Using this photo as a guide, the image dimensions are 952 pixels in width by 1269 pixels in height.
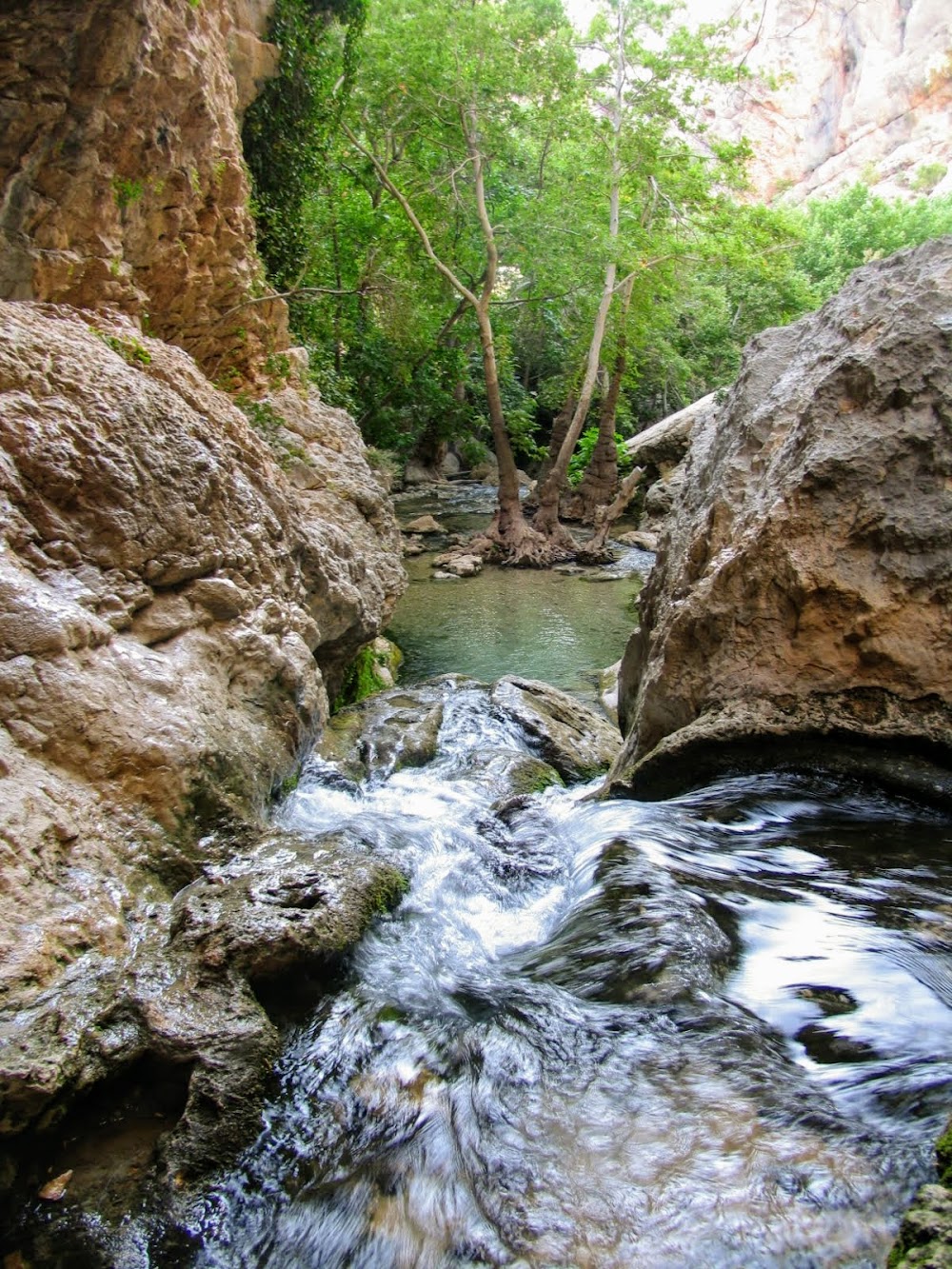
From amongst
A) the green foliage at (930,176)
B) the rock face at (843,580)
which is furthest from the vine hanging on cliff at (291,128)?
the green foliage at (930,176)

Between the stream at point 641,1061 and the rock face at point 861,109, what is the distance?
46.2 metres

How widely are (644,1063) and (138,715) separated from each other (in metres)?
2.40

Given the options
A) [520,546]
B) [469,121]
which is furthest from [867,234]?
[520,546]

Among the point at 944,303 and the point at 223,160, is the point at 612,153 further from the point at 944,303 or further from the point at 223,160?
the point at 944,303

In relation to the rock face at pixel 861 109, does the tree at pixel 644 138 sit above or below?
below

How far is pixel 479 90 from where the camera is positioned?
48.3ft

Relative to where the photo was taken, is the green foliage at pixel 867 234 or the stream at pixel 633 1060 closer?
the stream at pixel 633 1060

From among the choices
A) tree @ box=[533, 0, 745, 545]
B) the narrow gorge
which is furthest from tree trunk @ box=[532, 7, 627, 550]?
the narrow gorge

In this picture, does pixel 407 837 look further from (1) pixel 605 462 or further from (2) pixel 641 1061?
(1) pixel 605 462

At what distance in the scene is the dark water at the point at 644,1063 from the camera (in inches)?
72.7

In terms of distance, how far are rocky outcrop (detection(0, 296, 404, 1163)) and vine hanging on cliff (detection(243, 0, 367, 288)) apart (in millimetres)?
5454

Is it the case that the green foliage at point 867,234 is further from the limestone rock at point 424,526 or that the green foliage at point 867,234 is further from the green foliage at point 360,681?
the green foliage at point 360,681

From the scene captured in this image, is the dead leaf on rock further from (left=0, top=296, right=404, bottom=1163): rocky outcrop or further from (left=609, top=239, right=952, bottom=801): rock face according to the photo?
(left=609, top=239, right=952, bottom=801): rock face

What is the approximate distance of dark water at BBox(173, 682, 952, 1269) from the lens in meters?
1.85
